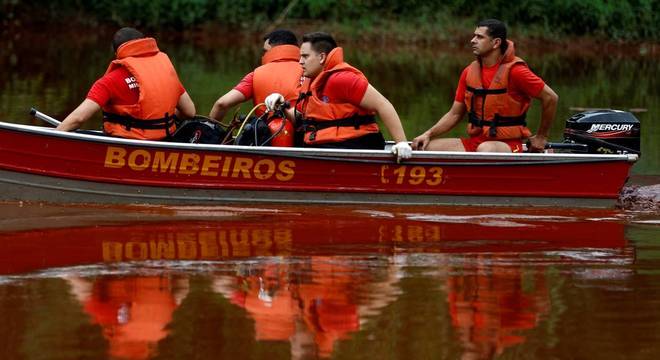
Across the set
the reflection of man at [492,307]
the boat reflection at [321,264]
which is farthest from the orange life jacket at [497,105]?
the reflection of man at [492,307]

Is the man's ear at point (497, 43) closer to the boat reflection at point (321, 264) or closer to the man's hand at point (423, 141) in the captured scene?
the man's hand at point (423, 141)

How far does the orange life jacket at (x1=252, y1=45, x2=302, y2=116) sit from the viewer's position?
445 inches

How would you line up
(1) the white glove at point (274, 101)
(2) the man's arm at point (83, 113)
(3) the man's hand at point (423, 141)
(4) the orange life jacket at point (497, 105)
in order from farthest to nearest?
(3) the man's hand at point (423, 141), (4) the orange life jacket at point (497, 105), (1) the white glove at point (274, 101), (2) the man's arm at point (83, 113)

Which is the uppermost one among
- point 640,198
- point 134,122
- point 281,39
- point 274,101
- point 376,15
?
point 376,15

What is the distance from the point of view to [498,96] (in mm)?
11055

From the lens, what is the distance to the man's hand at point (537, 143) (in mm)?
11258

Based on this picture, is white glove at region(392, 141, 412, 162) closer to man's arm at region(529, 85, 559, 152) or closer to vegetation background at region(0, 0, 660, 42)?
man's arm at region(529, 85, 559, 152)

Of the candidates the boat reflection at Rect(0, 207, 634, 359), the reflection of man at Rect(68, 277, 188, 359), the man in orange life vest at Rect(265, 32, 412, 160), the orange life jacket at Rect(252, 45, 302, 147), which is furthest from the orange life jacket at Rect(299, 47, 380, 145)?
the reflection of man at Rect(68, 277, 188, 359)

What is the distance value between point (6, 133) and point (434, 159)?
307 centimetres

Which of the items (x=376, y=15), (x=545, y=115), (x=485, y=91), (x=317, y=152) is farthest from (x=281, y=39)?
(x=376, y=15)

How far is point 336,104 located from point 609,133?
7.12ft

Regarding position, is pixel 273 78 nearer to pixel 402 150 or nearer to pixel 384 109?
pixel 384 109

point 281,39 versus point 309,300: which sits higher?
point 281,39

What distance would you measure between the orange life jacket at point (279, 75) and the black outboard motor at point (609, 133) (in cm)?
221
